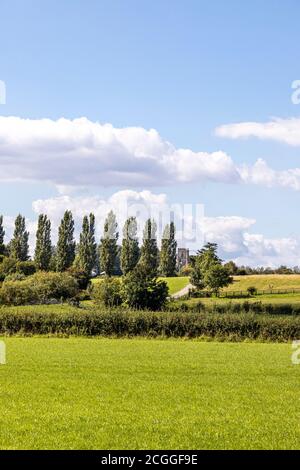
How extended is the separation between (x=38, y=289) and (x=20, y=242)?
4883 cm

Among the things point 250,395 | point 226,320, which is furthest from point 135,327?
point 250,395

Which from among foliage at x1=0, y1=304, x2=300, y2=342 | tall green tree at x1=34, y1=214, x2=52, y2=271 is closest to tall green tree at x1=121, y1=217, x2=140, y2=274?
tall green tree at x1=34, y1=214, x2=52, y2=271

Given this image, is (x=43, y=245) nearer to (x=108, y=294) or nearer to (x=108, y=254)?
(x=108, y=254)

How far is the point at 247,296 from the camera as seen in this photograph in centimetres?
11250

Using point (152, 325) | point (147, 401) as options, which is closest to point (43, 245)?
point (152, 325)

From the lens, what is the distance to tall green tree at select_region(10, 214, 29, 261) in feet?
457

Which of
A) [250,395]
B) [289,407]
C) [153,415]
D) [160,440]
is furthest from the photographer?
→ [250,395]

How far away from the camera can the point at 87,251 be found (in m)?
137

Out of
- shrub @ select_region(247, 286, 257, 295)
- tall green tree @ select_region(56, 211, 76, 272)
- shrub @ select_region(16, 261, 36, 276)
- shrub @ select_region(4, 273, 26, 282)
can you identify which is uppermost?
tall green tree @ select_region(56, 211, 76, 272)

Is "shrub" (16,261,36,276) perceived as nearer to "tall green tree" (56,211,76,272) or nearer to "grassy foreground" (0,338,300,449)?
"tall green tree" (56,211,76,272)

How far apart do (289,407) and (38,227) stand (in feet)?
422

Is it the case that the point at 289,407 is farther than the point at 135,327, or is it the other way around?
the point at 135,327

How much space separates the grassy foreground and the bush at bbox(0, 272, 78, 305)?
184ft
